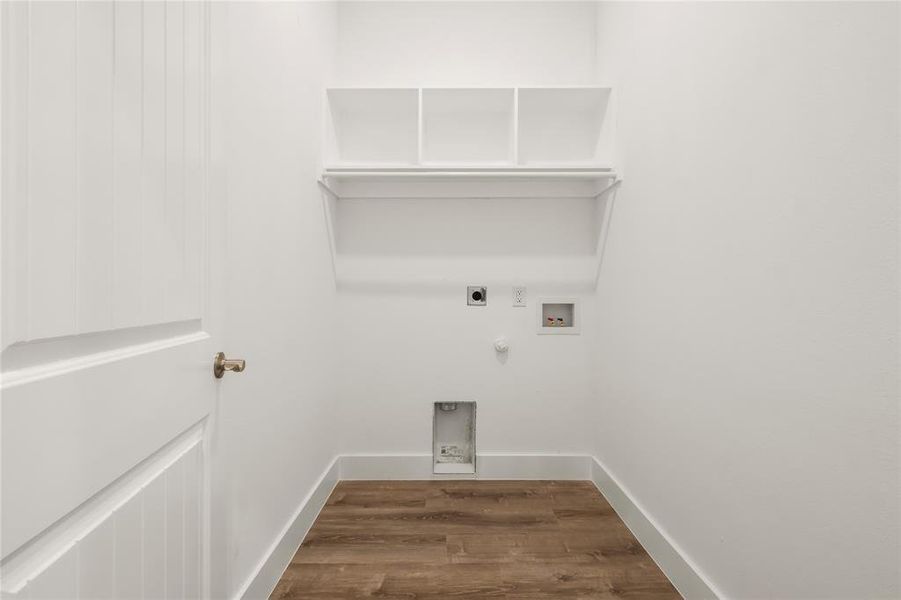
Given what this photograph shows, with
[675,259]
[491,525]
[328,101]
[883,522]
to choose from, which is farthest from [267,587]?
[328,101]

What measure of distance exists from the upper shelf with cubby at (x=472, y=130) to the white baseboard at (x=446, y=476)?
4.80 ft

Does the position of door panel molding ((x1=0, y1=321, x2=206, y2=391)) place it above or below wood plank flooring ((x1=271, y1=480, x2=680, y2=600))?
above

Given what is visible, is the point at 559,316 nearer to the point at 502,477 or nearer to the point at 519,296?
the point at 519,296

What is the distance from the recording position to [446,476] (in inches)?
91.8

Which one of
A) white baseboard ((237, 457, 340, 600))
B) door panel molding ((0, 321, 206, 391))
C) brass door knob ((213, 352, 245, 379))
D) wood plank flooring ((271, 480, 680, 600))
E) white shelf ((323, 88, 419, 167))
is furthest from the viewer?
white shelf ((323, 88, 419, 167))

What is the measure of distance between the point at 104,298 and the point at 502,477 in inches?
81.1

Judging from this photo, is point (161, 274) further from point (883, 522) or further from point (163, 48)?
point (883, 522)

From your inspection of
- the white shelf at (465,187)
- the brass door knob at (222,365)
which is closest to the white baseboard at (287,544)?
the brass door knob at (222,365)

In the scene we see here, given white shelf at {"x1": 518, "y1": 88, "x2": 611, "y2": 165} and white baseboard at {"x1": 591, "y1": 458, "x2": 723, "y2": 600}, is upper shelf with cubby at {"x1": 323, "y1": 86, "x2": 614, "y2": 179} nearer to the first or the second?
white shelf at {"x1": 518, "y1": 88, "x2": 611, "y2": 165}

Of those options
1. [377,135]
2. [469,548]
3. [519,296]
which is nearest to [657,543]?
[469,548]

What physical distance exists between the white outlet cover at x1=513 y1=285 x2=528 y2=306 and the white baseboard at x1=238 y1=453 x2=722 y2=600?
0.80 m

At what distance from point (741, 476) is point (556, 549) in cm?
81

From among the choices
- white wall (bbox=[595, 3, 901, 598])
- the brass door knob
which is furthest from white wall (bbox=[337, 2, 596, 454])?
the brass door knob

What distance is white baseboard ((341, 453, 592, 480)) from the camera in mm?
2330
